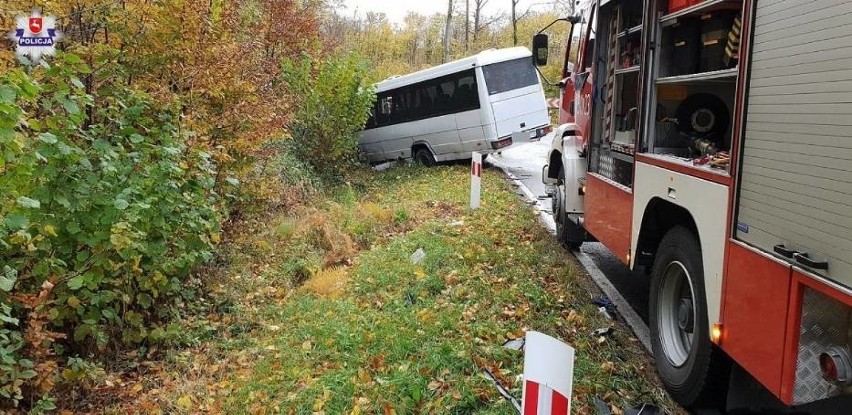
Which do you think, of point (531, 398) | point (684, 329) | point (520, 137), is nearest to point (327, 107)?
point (520, 137)

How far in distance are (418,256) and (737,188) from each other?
4252 millimetres

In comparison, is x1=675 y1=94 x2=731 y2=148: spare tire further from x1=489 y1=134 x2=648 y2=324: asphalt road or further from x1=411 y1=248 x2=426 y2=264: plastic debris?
x1=411 y1=248 x2=426 y2=264: plastic debris

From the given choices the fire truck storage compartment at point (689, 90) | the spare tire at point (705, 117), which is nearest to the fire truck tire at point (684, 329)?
the fire truck storage compartment at point (689, 90)

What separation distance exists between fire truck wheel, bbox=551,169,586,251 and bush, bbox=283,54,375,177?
7.39 metres

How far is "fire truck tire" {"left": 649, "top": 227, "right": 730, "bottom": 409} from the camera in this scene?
345cm

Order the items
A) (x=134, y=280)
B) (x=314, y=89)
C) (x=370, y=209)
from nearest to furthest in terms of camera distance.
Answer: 1. (x=134, y=280)
2. (x=370, y=209)
3. (x=314, y=89)

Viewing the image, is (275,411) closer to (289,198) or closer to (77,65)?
(77,65)

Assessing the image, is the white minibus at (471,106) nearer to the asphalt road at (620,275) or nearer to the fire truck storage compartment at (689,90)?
the asphalt road at (620,275)

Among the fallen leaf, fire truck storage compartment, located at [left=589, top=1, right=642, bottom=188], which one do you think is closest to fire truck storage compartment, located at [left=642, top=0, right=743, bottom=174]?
fire truck storage compartment, located at [left=589, top=1, right=642, bottom=188]

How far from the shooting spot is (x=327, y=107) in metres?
13.7

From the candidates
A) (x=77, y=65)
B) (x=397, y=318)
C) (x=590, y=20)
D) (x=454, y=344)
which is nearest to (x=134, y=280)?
(x=77, y=65)

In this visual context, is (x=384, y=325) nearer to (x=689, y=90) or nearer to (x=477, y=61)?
(x=689, y=90)

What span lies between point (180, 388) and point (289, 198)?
6544 mm

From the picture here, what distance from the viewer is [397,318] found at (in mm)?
5062
